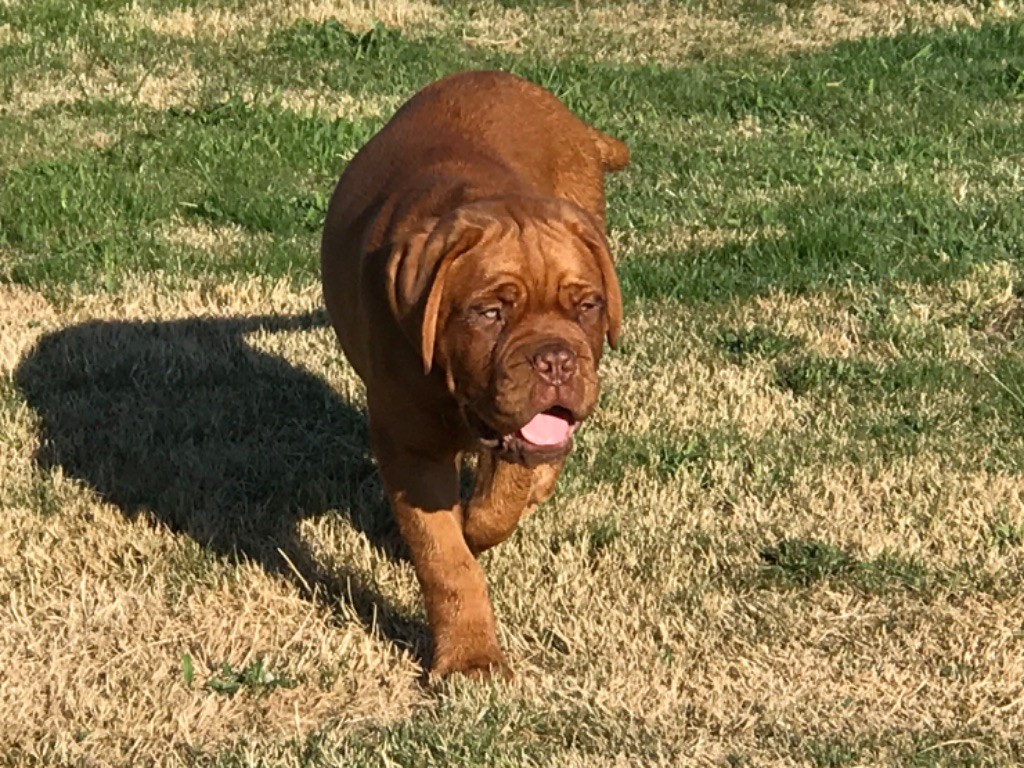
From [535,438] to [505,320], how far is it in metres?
0.30

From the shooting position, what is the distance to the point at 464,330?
4508 mm

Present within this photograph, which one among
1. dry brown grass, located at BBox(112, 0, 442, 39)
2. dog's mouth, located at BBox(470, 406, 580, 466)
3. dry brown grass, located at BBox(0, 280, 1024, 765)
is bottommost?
dry brown grass, located at BBox(112, 0, 442, 39)

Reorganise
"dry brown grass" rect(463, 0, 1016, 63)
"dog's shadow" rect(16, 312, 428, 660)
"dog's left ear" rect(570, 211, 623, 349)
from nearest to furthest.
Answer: "dog's left ear" rect(570, 211, 623, 349) < "dog's shadow" rect(16, 312, 428, 660) < "dry brown grass" rect(463, 0, 1016, 63)

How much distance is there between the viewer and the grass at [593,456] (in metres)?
4.65

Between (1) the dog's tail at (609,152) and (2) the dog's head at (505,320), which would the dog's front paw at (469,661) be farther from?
(1) the dog's tail at (609,152)

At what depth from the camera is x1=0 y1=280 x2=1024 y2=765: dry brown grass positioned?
4.61m

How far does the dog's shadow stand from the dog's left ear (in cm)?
105

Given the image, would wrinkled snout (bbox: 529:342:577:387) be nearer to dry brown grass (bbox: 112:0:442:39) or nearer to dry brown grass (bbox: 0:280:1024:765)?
dry brown grass (bbox: 0:280:1024:765)

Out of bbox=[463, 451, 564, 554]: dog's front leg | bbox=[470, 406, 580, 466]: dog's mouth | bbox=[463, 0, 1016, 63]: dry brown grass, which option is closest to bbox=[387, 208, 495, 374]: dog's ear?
bbox=[470, 406, 580, 466]: dog's mouth

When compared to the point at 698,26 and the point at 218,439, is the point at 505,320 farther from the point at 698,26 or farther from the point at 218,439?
the point at 698,26

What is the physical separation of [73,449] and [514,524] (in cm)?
202

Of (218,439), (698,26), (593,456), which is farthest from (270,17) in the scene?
(593,456)

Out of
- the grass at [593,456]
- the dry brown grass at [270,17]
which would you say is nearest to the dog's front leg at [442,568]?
the grass at [593,456]

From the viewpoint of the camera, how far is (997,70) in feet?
40.3
